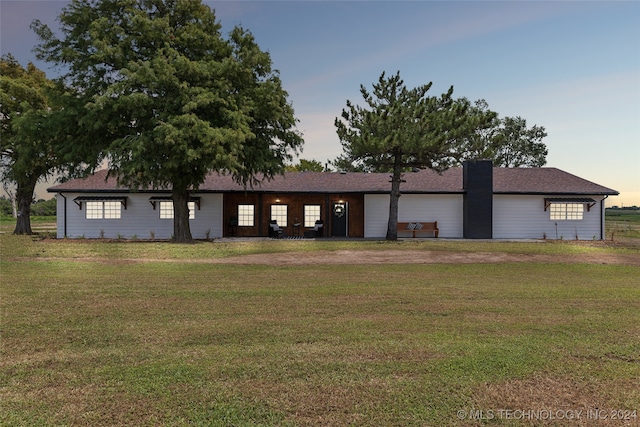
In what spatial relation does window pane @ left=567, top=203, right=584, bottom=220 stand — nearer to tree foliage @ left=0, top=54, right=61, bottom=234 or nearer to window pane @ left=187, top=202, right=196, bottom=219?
window pane @ left=187, top=202, right=196, bottom=219

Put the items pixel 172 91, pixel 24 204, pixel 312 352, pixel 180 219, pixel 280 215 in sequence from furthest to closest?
pixel 24 204 < pixel 280 215 < pixel 180 219 < pixel 172 91 < pixel 312 352

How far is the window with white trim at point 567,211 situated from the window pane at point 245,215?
18.5 metres

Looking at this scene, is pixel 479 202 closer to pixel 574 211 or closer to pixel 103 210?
pixel 574 211

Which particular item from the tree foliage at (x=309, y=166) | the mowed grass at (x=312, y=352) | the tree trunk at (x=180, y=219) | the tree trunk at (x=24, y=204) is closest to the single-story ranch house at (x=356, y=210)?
the tree trunk at (x=180, y=219)

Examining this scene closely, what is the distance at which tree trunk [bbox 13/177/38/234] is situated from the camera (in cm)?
2648

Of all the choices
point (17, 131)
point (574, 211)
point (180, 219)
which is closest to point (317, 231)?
point (180, 219)

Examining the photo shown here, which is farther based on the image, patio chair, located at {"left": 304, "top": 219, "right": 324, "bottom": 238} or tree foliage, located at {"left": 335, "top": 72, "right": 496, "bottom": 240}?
patio chair, located at {"left": 304, "top": 219, "right": 324, "bottom": 238}

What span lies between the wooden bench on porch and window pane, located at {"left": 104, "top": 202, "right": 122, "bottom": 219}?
16.9 meters

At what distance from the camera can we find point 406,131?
2009 cm

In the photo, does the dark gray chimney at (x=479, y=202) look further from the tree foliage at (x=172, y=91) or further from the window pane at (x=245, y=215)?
the window pane at (x=245, y=215)

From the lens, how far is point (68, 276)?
9.64m

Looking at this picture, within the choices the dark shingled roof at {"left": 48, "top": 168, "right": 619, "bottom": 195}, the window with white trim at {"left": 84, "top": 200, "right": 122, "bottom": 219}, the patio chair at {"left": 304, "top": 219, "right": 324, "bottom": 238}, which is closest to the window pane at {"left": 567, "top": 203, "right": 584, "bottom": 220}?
the dark shingled roof at {"left": 48, "top": 168, "right": 619, "bottom": 195}

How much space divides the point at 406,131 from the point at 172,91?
11.7m

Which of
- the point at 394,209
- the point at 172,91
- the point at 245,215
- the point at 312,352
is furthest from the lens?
the point at 245,215
